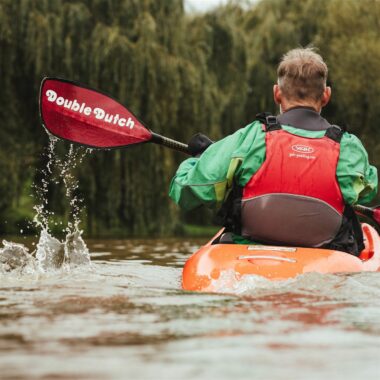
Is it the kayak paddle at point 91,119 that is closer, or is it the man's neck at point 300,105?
the man's neck at point 300,105

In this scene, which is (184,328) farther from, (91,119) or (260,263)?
(91,119)

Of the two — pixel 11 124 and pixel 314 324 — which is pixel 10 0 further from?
pixel 314 324

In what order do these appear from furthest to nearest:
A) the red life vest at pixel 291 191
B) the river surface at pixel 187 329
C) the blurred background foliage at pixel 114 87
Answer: the blurred background foliage at pixel 114 87
the red life vest at pixel 291 191
the river surface at pixel 187 329

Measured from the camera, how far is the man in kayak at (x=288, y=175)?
169 inches

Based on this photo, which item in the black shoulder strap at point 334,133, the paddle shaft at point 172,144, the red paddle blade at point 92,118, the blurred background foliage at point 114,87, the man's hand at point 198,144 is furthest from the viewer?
the blurred background foliage at point 114,87

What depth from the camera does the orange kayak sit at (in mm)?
4012

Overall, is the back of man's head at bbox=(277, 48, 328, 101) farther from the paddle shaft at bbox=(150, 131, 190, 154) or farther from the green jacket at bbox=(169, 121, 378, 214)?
the paddle shaft at bbox=(150, 131, 190, 154)

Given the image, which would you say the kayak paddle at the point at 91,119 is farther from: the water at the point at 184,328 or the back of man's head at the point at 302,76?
the back of man's head at the point at 302,76

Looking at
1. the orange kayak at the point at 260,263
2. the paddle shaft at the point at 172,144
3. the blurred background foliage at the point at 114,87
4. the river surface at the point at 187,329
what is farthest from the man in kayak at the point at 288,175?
the blurred background foliage at the point at 114,87

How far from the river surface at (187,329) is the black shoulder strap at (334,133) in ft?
2.18

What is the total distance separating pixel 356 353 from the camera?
2570 millimetres

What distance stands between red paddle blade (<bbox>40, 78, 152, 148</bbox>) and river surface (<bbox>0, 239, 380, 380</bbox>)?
1.40m

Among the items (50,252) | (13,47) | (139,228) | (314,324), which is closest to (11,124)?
(13,47)

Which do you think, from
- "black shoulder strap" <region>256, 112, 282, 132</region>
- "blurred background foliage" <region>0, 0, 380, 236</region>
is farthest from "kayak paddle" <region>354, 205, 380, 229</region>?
"blurred background foliage" <region>0, 0, 380, 236</region>
